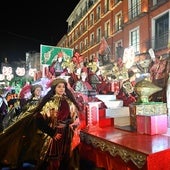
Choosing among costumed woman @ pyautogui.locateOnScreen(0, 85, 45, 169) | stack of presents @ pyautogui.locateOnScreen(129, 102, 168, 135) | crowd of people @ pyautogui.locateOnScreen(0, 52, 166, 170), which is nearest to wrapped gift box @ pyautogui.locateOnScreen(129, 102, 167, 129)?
stack of presents @ pyautogui.locateOnScreen(129, 102, 168, 135)

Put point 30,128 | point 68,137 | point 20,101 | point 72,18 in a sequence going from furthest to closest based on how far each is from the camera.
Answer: point 72,18, point 20,101, point 30,128, point 68,137

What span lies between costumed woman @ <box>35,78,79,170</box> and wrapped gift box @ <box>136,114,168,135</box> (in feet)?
3.07

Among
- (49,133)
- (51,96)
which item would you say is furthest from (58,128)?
(51,96)

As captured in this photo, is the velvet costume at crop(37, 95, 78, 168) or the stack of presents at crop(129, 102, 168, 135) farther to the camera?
the velvet costume at crop(37, 95, 78, 168)

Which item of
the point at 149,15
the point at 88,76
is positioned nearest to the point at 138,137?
the point at 88,76

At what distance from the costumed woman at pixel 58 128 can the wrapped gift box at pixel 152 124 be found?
936 millimetres

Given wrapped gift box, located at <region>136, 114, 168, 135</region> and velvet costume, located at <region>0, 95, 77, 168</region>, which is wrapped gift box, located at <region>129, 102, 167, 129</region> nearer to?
wrapped gift box, located at <region>136, 114, 168, 135</region>

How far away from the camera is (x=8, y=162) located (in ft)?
13.2

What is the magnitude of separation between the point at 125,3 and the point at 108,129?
63.7ft

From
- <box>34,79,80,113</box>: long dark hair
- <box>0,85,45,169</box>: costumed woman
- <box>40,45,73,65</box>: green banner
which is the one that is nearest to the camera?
<box>34,79,80,113</box>: long dark hair

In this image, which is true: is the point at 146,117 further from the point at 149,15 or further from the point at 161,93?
the point at 149,15

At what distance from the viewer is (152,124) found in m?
3.40

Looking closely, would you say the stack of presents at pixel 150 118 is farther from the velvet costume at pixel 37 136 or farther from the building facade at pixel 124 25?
the building facade at pixel 124 25

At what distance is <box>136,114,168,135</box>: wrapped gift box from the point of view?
3.40 metres
